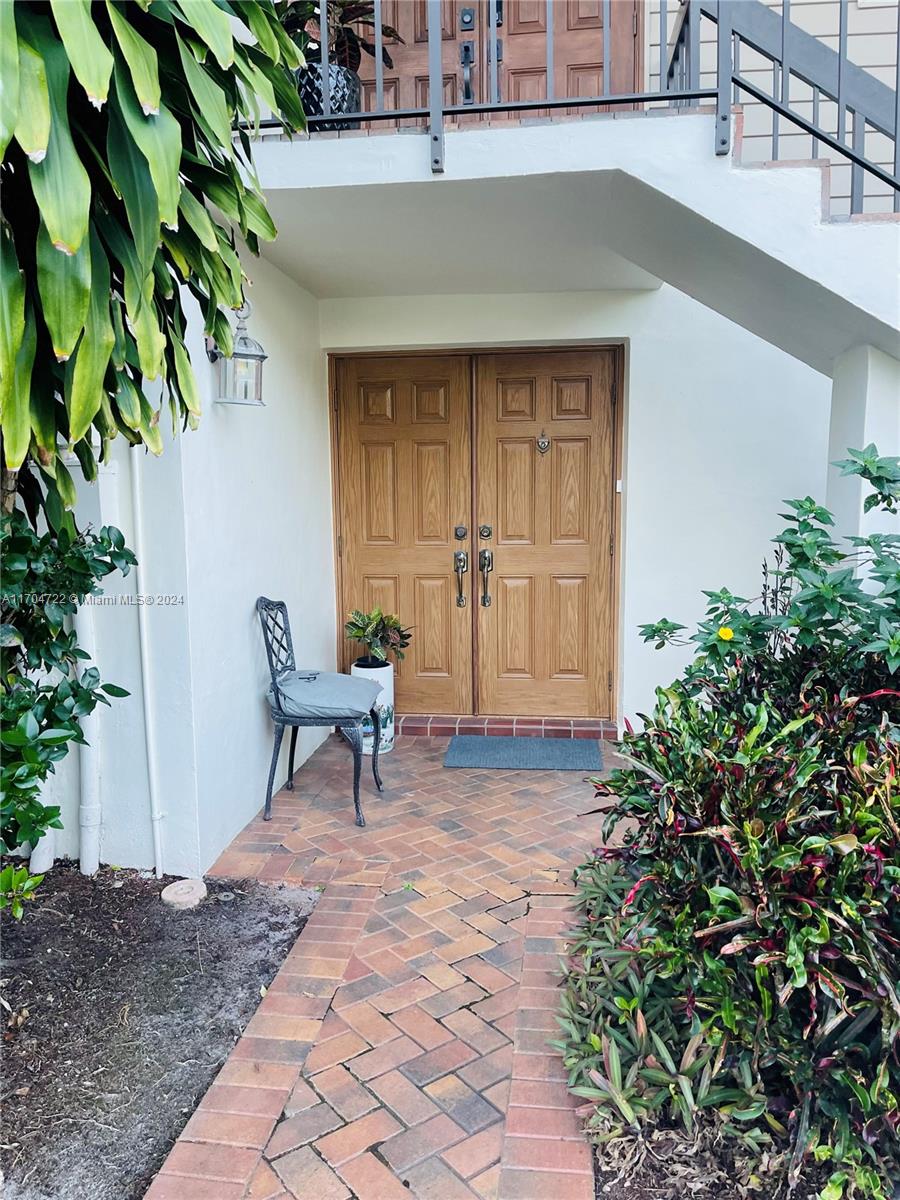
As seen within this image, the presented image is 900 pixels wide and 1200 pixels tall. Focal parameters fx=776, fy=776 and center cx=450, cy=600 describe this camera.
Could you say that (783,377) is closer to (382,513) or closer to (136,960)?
(382,513)

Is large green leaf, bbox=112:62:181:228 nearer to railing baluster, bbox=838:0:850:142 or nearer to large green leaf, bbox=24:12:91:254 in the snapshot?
large green leaf, bbox=24:12:91:254

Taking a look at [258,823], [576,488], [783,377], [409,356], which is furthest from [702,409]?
[258,823]

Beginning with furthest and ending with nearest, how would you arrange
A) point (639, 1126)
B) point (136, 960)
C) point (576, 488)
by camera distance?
1. point (576, 488)
2. point (136, 960)
3. point (639, 1126)

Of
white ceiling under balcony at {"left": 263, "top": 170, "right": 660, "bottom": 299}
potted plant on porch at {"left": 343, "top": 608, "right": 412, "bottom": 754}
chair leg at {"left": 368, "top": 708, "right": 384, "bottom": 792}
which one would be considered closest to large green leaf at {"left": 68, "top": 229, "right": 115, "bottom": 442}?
white ceiling under balcony at {"left": 263, "top": 170, "right": 660, "bottom": 299}

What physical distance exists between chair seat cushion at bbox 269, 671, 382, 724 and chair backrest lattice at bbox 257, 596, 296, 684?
5 cm

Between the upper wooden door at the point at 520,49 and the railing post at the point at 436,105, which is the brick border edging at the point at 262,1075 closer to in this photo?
the railing post at the point at 436,105

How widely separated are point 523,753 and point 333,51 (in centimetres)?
331

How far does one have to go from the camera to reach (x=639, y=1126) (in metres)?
1.59

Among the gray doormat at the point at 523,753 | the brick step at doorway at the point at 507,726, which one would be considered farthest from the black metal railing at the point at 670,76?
the brick step at doorway at the point at 507,726

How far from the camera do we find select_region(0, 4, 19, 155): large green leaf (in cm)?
102

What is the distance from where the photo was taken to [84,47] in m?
1.05

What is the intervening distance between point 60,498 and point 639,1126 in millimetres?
1834

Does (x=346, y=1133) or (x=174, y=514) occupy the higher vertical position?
(x=174, y=514)

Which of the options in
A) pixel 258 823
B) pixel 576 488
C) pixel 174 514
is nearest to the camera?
pixel 174 514
